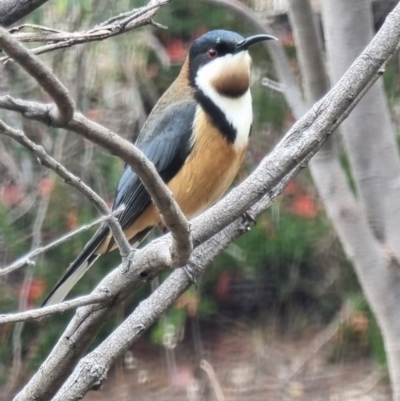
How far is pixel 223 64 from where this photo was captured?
313 centimetres

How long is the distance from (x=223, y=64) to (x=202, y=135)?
31cm

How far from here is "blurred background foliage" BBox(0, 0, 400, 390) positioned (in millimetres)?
4359

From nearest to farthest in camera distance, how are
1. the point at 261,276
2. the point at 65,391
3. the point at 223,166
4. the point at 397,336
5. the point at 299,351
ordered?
1. the point at 65,391
2. the point at 397,336
3. the point at 223,166
4. the point at 261,276
5. the point at 299,351

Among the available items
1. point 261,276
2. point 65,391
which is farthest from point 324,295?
point 65,391

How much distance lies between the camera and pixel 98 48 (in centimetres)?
450

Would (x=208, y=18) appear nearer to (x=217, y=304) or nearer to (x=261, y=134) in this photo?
(x=261, y=134)

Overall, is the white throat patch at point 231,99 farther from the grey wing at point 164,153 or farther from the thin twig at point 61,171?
the thin twig at point 61,171

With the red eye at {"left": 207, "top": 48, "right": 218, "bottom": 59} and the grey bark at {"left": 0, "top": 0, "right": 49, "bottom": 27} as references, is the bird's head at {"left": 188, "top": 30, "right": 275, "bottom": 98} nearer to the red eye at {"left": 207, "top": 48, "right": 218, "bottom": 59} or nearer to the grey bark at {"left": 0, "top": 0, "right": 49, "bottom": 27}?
the red eye at {"left": 207, "top": 48, "right": 218, "bottom": 59}

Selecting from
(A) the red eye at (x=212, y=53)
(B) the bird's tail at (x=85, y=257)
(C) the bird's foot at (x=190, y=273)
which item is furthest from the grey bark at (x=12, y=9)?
(A) the red eye at (x=212, y=53)

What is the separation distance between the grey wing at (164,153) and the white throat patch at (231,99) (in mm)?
96

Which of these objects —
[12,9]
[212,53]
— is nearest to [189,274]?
[12,9]

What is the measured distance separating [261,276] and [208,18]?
6.20ft

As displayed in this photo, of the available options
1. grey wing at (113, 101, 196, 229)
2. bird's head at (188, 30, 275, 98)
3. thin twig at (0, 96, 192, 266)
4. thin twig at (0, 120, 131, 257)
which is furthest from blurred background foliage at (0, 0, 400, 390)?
thin twig at (0, 96, 192, 266)

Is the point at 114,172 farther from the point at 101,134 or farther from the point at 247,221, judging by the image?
the point at 101,134
